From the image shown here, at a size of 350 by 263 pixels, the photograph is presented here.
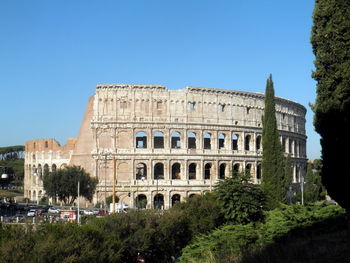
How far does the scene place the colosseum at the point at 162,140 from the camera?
48.9 meters

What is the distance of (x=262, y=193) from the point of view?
86.9ft

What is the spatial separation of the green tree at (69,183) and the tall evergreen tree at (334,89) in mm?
35513

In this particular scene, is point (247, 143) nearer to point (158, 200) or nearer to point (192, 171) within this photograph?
point (192, 171)

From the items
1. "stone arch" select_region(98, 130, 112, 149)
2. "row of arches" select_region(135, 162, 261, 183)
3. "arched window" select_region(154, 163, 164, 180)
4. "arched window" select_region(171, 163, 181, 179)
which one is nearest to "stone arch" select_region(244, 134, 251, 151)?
"row of arches" select_region(135, 162, 261, 183)

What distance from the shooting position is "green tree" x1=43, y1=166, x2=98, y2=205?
47500 millimetres

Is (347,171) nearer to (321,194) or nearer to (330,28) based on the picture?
(330,28)

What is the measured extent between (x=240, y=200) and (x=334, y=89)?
1221cm

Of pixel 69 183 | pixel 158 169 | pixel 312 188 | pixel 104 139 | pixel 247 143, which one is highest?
pixel 104 139

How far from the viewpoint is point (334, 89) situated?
14.1 meters

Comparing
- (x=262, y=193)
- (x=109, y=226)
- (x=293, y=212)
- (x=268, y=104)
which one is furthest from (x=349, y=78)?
(x=268, y=104)

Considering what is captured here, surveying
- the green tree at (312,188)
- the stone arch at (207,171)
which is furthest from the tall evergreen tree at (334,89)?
the green tree at (312,188)

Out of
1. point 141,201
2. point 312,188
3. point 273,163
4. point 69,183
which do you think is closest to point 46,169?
point 69,183

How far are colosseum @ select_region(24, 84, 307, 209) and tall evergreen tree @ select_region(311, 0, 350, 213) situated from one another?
113 feet

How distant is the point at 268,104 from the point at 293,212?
18.9 m
